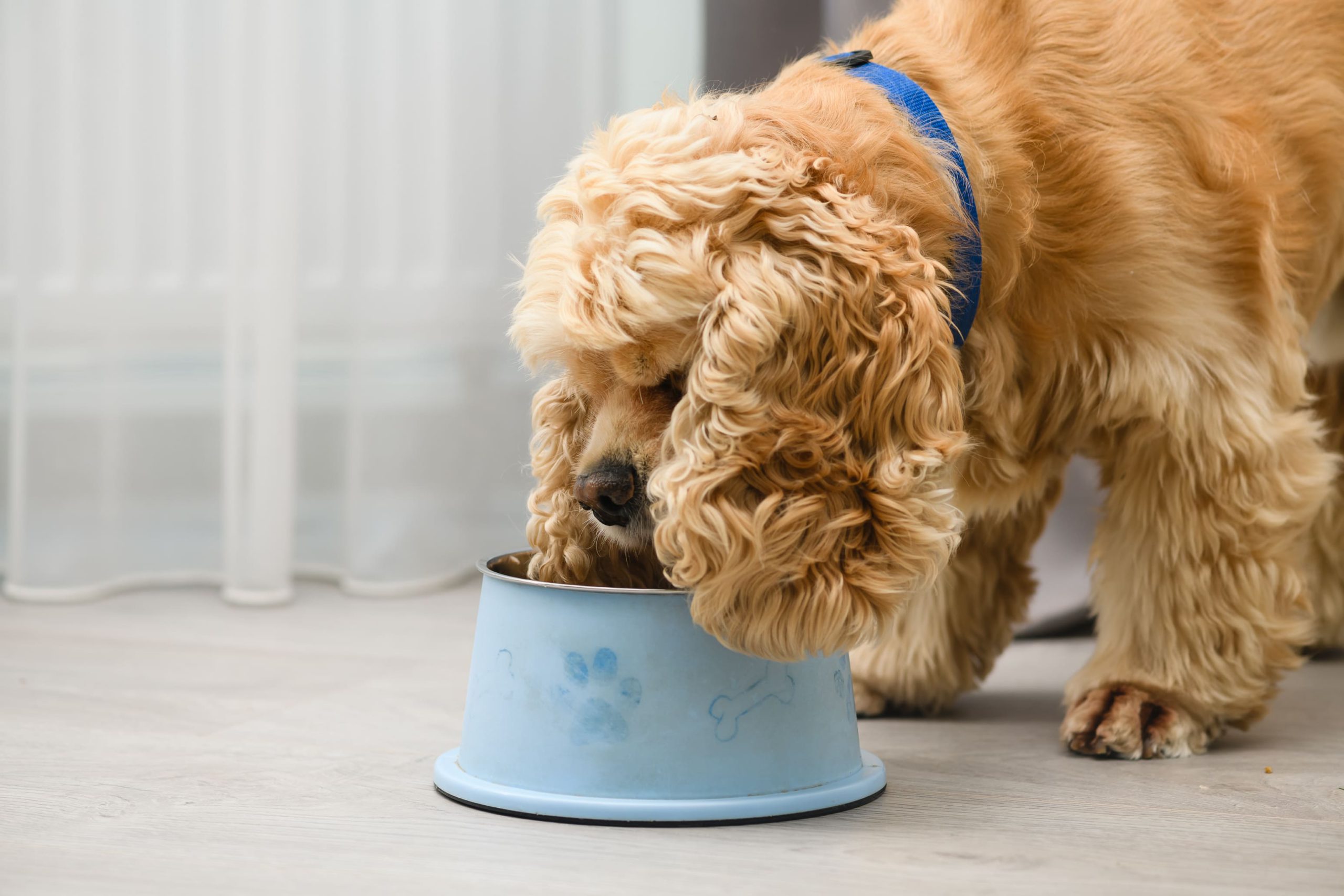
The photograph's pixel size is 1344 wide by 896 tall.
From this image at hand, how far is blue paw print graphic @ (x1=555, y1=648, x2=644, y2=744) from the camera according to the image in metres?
1.31

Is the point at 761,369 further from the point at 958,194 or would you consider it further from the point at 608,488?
the point at 958,194

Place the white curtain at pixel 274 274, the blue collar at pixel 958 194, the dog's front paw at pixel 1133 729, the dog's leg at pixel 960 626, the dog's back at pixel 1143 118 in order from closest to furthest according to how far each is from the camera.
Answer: the blue collar at pixel 958 194
the dog's back at pixel 1143 118
the dog's front paw at pixel 1133 729
the dog's leg at pixel 960 626
the white curtain at pixel 274 274

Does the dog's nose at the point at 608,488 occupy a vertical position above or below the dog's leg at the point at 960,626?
above

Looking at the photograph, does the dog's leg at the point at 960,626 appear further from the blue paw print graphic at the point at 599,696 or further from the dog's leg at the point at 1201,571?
the blue paw print graphic at the point at 599,696

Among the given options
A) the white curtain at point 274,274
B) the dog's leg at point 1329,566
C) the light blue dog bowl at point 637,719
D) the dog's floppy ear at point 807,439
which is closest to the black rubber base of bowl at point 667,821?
the light blue dog bowl at point 637,719

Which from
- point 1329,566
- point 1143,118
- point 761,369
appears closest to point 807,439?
point 761,369

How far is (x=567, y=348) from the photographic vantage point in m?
1.31

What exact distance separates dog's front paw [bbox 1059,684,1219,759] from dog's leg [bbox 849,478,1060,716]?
0.77ft

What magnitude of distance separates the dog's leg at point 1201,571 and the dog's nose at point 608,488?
667 millimetres

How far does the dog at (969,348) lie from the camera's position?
4.10ft

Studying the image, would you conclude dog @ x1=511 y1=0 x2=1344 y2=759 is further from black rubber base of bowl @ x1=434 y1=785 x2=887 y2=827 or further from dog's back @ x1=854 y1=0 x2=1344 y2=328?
black rubber base of bowl @ x1=434 y1=785 x2=887 y2=827

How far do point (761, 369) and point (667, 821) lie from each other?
44 cm

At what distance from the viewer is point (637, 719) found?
4.32ft

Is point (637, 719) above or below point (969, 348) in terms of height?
below
